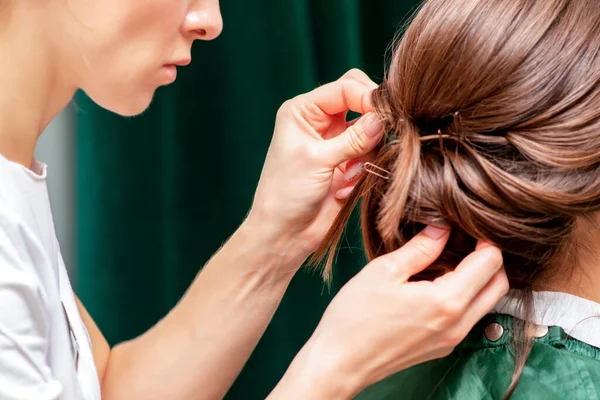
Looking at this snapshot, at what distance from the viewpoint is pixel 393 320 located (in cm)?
78

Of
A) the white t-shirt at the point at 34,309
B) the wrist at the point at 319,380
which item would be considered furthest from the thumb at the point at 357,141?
the white t-shirt at the point at 34,309

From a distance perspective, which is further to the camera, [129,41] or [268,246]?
[268,246]

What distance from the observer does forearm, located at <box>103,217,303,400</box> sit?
1.05 m

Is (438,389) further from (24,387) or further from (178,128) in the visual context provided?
(178,128)

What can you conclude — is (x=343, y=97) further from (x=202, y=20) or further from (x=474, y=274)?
(x=474, y=274)

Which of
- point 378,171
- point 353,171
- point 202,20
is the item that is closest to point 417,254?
point 378,171

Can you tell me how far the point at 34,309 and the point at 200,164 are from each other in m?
0.86

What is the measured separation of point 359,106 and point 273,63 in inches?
25.7

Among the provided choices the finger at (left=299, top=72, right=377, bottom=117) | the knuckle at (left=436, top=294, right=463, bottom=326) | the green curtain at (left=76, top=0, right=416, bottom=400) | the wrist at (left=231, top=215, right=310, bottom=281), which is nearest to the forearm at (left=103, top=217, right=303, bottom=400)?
the wrist at (left=231, top=215, right=310, bottom=281)

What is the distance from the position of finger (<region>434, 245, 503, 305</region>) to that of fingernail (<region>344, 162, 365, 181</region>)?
0.23 metres

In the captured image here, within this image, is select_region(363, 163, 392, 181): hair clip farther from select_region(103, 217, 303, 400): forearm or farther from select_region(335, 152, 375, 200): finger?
select_region(103, 217, 303, 400): forearm

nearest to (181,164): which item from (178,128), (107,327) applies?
(178,128)

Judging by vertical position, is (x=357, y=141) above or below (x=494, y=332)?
above

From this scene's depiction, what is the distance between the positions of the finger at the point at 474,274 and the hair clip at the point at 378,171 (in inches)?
5.1
